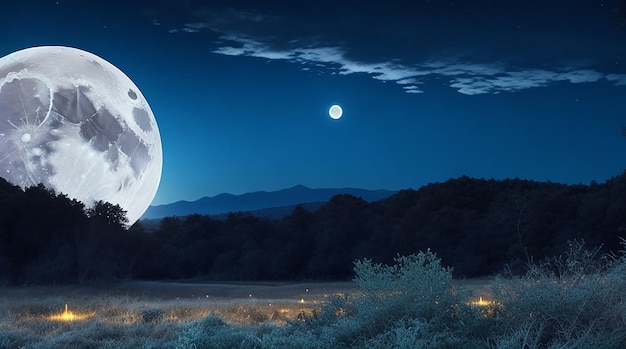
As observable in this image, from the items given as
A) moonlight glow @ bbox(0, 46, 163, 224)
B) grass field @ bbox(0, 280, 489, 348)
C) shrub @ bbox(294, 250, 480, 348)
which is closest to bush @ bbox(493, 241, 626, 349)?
shrub @ bbox(294, 250, 480, 348)

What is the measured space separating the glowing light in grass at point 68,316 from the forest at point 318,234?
10741 mm

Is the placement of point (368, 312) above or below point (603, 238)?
above

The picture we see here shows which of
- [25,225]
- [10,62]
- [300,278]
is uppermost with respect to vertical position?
[10,62]

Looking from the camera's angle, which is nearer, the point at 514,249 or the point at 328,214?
the point at 514,249

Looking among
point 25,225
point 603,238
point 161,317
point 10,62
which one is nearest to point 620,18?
point 603,238

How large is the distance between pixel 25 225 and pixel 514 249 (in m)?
21.1

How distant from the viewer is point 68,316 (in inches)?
525

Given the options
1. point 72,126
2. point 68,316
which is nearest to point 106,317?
point 68,316

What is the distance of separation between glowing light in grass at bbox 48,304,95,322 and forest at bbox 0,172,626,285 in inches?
423

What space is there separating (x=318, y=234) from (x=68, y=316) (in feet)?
78.0

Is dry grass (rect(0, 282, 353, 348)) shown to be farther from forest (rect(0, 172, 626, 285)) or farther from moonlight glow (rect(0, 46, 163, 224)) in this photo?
forest (rect(0, 172, 626, 285))

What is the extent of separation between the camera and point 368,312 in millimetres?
8016

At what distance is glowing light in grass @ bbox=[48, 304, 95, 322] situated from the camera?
12964 mm

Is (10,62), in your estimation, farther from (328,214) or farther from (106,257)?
(328,214)
